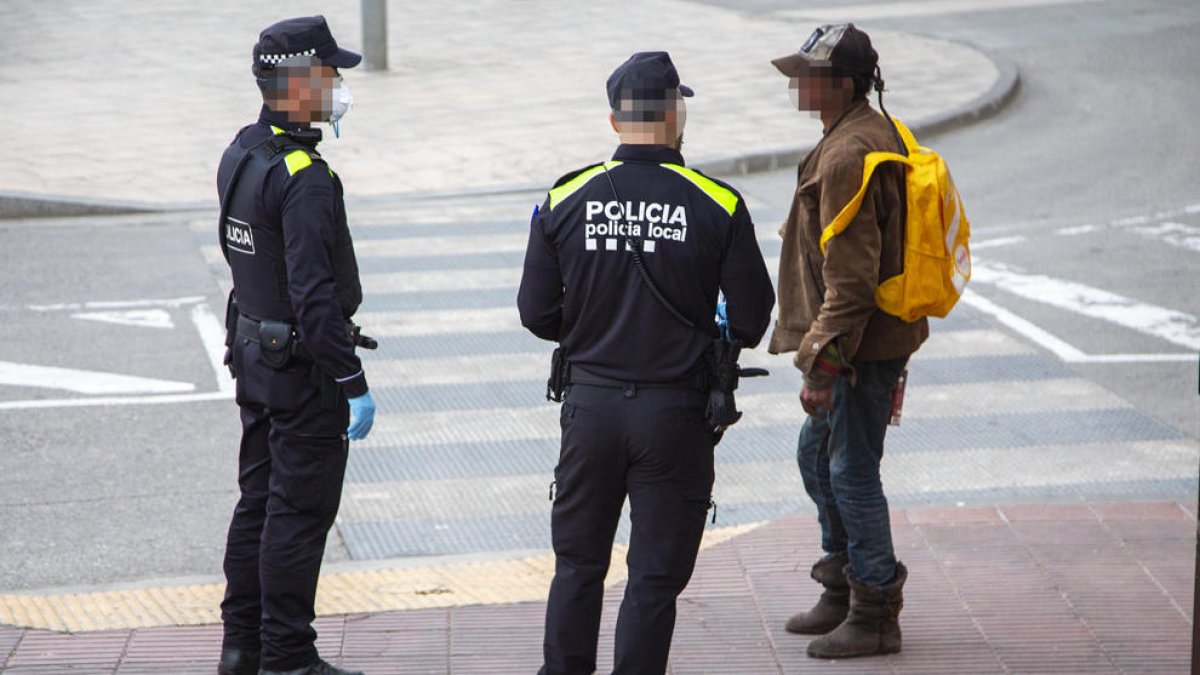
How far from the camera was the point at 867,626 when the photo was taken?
5016mm

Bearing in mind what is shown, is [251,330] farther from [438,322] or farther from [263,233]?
[438,322]

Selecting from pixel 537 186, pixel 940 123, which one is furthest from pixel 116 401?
pixel 940 123

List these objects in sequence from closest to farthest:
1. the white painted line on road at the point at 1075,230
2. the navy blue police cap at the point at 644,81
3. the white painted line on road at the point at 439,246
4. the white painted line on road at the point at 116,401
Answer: the navy blue police cap at the point at 644,81 → the white painted line on road at the point at 116,401 → the white painted line on road at the point at 439,246 → the white painted line on road at the point at 1075,230

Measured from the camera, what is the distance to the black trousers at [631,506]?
13.9 feet

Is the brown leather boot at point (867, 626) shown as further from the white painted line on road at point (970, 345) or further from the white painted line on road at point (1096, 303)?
the white painted line on road at point (1096, 303)

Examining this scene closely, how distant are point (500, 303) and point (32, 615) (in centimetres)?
456

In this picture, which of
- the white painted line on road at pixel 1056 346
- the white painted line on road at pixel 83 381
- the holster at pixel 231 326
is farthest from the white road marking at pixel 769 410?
the holster at pixel 231 326

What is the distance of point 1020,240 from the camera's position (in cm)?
1109

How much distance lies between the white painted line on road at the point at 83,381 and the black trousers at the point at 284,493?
11.1 feet

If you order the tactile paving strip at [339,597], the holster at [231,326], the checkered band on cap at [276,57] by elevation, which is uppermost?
the checkered band on cap at [276,57]

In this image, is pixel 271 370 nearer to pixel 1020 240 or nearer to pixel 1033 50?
pixel 1020 240

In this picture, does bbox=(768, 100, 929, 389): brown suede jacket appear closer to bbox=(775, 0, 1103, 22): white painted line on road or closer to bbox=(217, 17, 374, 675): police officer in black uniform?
bbox=(217, 17, 374, 675): police officer in black uniform

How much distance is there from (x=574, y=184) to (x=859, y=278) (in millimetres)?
911

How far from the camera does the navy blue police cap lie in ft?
13.5
